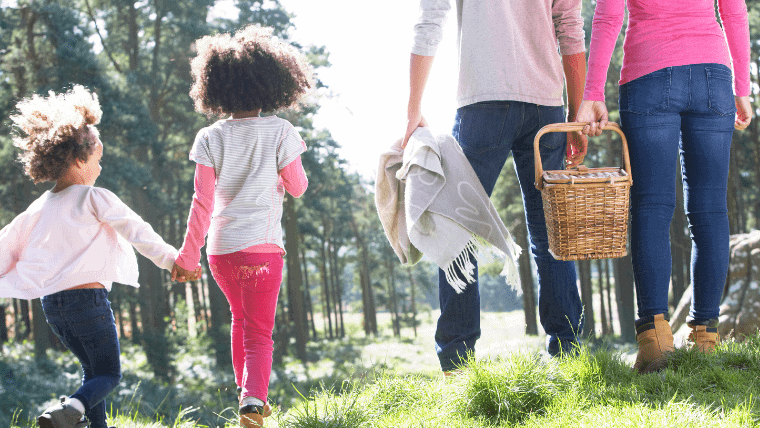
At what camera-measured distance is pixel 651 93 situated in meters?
2.42

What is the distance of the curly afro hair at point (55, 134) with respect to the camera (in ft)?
8.90

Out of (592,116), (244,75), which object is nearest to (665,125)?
(592,116)

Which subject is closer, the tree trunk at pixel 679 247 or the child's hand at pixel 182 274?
the child's hand at pixel 182 274

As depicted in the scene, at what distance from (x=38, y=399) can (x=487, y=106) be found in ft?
41.3

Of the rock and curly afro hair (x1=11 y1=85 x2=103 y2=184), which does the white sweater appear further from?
the rock

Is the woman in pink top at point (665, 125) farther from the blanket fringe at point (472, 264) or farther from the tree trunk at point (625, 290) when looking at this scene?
the tree trunk at point (625, 290)

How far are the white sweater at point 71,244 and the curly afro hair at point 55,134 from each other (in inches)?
5.7

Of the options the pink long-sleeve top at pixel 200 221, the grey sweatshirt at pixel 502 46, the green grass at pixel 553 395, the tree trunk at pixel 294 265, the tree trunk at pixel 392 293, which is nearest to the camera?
the green grass at pixel 553 395

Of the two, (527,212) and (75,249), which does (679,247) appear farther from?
(75,249)

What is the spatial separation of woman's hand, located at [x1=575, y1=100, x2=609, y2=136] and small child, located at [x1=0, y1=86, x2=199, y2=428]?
6.70 feet

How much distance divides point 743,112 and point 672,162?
681 mm

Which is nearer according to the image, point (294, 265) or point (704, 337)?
point (704, 337)

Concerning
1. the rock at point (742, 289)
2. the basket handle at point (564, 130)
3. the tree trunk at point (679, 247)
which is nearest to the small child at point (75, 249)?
the basket handle at point (564, 130)

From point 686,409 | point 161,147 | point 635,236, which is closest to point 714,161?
point 635,236
